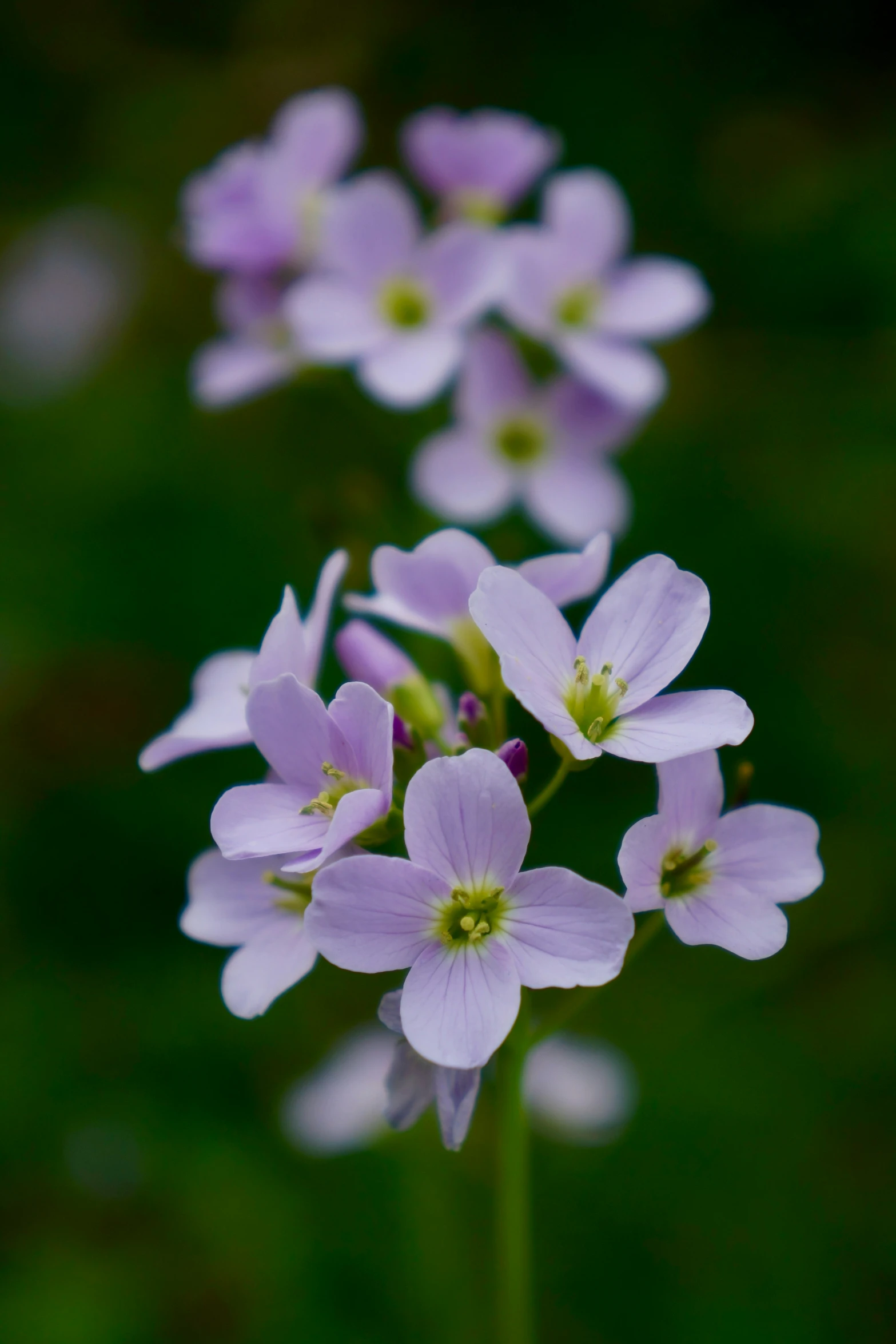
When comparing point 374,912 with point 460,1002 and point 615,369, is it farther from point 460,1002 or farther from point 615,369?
point 615,369

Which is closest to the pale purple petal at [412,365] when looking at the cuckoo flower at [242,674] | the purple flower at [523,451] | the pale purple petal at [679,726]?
the purple flower at [523,451]

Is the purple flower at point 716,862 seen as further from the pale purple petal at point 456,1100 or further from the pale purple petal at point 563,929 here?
the pale purple petal at point 456,1100

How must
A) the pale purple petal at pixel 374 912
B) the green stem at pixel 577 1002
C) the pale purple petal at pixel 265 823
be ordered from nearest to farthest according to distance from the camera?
the pale purple petal at pixel 374 912 → the pale purple petal at pixel 265 823 → the green stem at pixel 577 1002

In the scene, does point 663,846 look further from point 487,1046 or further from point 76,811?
point 76,811

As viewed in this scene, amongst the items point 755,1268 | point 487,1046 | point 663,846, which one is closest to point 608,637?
point 663,846

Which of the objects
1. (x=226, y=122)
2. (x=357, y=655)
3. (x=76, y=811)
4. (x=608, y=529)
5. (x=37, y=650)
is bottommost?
(x=76, y=811)

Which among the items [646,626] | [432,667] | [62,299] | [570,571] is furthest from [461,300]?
[62,299]

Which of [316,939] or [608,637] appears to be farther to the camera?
[608,637]
